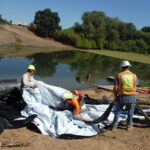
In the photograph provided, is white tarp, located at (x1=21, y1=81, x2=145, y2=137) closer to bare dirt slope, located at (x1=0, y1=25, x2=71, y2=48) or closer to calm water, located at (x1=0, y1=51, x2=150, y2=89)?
calm water, located at (x1=0, y1=51, x2=150, y2=89)

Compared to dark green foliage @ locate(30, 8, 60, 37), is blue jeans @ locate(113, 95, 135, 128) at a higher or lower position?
lower

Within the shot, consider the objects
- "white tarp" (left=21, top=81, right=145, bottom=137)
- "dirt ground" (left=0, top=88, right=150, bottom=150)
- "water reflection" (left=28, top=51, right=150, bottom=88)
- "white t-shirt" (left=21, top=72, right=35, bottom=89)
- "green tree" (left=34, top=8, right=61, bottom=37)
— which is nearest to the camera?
"dirt ground" (left=0, top=88, right=150, bottom=150)

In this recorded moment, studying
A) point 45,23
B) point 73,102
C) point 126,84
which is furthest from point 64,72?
point 45,23

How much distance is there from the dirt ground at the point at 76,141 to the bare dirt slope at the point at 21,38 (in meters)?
43.2

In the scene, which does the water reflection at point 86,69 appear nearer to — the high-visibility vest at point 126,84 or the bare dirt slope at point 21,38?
the high-visibility vest at point 126,84

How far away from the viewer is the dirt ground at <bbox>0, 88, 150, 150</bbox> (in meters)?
5.35

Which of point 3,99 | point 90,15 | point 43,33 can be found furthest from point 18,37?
point 3,99

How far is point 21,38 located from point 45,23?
32.3ft

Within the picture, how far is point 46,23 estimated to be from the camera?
6122cm

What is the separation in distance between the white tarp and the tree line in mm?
54392

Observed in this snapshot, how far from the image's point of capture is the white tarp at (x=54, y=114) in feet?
19.8

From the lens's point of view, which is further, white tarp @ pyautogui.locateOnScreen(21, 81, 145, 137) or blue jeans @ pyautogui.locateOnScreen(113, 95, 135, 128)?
blue jeans @ pyautogui.locateOnScreen(113, 95, 135, 128)

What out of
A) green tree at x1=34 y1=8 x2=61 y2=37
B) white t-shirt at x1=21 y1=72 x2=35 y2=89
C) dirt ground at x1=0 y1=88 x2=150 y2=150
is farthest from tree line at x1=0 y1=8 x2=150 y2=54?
dirt ground at x1=0 y1=88 x2=150 y2=150

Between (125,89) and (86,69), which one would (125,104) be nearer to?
(125,89)
